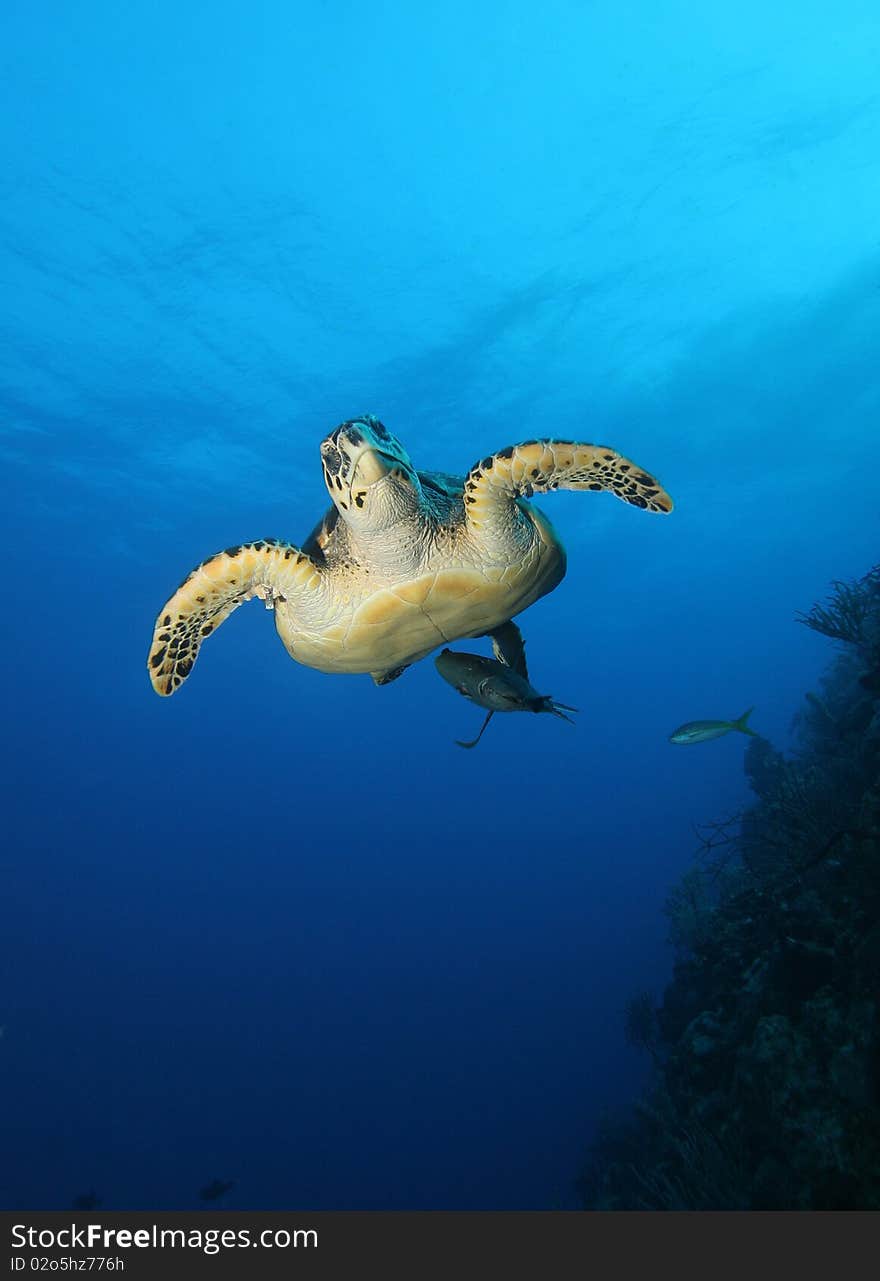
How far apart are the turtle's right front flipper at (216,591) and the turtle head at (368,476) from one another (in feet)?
1.89

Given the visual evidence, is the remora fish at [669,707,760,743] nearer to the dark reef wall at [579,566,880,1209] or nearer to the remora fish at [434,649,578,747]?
the dark reef wall at [579,566,880,1209]

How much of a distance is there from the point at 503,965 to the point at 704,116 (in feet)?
129

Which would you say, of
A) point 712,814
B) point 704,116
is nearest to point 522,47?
point 704,116

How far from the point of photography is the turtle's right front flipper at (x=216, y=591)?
3953 millimetres

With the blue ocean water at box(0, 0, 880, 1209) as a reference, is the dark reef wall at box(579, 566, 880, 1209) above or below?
below

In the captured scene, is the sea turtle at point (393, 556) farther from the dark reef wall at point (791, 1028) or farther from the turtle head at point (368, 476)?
the dark reef wall at point (791, 1028)

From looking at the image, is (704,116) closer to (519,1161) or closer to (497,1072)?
(519,1161)

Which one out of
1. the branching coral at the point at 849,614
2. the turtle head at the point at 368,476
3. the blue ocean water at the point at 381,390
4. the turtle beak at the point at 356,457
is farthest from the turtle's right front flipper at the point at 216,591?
the blue ocean water at the point at 381,390

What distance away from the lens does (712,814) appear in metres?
47.9

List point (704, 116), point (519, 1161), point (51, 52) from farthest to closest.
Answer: point (519, 1161), point (704, 116), point (51, 52)

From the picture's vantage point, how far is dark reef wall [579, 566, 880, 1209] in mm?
4043

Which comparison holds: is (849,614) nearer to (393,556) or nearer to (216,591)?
(393,556)

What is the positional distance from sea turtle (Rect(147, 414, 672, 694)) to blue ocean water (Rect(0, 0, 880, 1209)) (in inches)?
625

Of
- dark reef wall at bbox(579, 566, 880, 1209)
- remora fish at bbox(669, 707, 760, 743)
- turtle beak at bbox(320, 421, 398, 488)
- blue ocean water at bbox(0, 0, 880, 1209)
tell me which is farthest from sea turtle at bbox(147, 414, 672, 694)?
blue ocean water at bbox(0, 0, 880, 1209)
